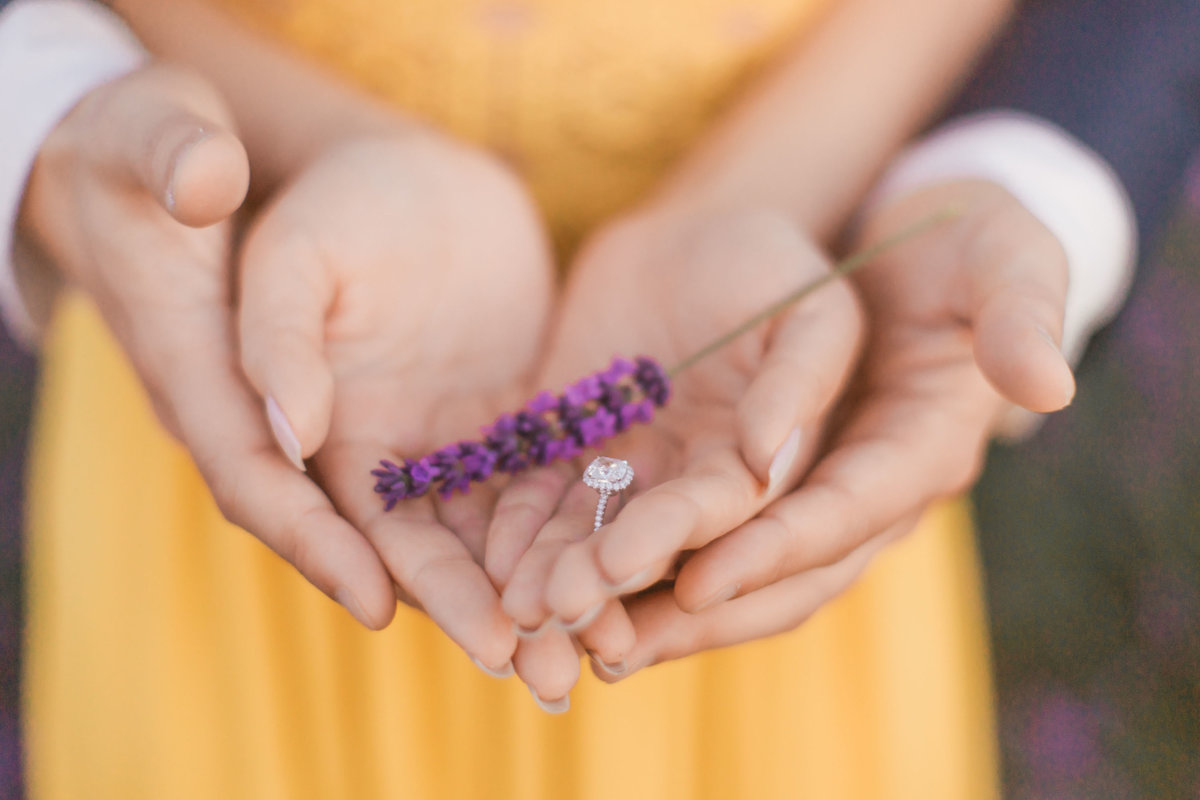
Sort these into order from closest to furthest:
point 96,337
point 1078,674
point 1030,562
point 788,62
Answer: point 96,337, point 788,62, point 1078,674, point 1030,562

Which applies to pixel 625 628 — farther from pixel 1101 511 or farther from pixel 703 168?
pixel 1101 511

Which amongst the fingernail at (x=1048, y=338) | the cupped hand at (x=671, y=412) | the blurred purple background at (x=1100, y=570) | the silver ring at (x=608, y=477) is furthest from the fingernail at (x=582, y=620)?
the blurred purple background at (x=1100, y=570)

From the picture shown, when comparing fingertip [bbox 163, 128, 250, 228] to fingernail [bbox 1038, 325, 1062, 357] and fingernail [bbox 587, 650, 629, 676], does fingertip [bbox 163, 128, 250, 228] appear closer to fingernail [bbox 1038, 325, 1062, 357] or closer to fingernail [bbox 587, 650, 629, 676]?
fingernail [bbox 587, 650, 629, 676]

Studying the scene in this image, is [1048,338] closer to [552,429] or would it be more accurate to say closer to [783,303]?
[783,303]

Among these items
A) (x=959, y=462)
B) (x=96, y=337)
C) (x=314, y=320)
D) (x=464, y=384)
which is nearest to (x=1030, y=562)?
(x=959, y=462)

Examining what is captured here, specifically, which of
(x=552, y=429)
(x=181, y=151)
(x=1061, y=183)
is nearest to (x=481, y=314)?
(x=552, y=429)

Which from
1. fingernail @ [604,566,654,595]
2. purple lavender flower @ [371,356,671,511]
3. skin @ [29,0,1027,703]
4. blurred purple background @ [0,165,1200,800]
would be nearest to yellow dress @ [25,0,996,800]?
skin @ [29,0,1027,703]

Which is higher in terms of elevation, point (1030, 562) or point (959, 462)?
point (959, 462)
